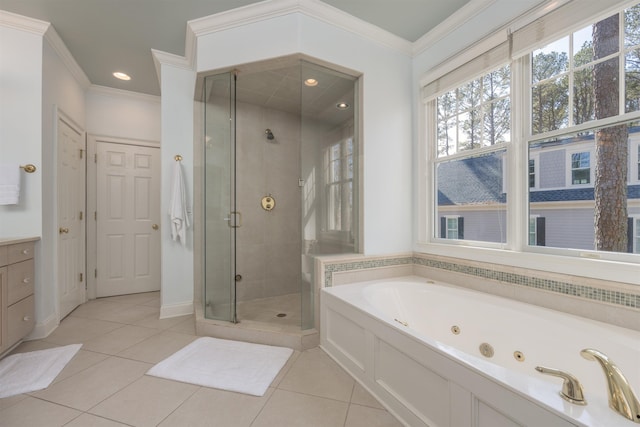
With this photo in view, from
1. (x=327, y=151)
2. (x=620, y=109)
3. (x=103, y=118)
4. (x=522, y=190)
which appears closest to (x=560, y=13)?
(x=620, y=109)

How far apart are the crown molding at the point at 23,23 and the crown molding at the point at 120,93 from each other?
3.48 ft

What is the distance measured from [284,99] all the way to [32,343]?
Answer: 119 inches

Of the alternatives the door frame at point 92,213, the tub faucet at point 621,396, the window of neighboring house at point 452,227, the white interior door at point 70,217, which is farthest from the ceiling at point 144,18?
the tub faucet at point 621,396

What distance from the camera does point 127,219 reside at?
3.40 m

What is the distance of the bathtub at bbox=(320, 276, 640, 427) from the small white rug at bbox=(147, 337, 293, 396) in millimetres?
444

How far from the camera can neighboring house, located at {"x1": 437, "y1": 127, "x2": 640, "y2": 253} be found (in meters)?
1.53

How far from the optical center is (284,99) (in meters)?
2.77

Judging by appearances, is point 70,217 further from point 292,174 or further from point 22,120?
point 292,174

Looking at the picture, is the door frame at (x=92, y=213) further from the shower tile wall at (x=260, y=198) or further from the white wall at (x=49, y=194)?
the shower tile wall at (x=260, y=198)

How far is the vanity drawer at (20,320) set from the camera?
1.89 metres

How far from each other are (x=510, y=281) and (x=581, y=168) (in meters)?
0.81

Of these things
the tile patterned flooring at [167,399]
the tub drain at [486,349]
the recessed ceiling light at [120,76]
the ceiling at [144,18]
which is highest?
the ceiling at [144,18]

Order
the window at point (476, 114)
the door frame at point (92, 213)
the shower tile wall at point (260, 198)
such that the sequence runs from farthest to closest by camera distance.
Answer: the door frame at point (92, 213)
the shower tile wall at point (260, 198)
the window at point (476, 114)

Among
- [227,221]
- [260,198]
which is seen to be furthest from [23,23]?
[260,198]
